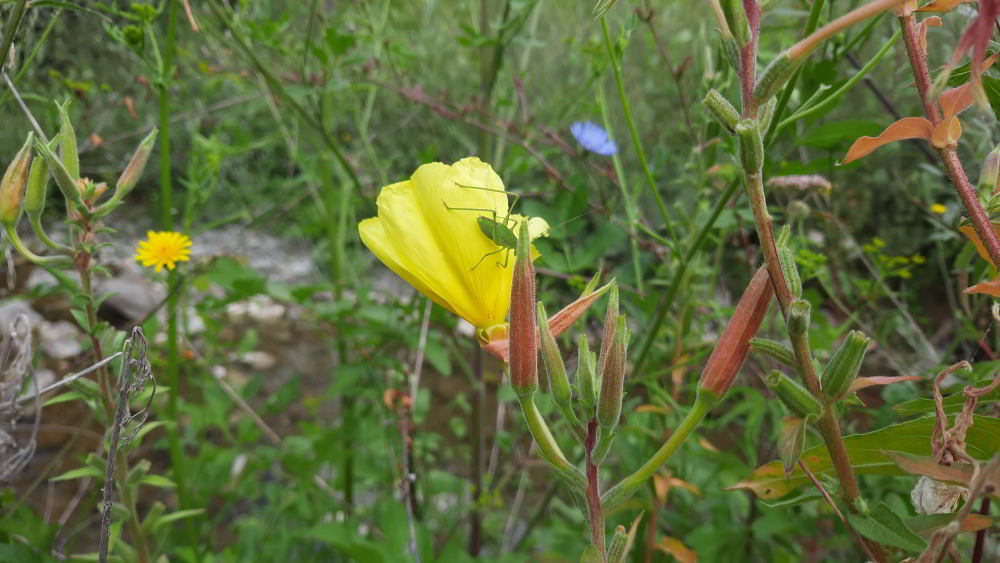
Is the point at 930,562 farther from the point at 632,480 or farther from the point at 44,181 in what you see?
the point at 44,181

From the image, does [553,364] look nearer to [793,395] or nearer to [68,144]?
[793,395]

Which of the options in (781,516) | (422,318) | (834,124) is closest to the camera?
(834,124)

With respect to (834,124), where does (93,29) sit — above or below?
above

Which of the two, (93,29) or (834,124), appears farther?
(93,29)

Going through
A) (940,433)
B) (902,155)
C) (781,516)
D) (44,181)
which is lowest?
(781,516)

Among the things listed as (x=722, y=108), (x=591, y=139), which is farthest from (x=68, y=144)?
(x=591, y=139)

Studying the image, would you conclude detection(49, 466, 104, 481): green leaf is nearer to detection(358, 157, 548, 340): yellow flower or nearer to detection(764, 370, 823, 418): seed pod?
detection(358, 157, 548, 340): yellow flower

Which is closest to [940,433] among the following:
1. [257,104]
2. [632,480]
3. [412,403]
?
[632,480]
